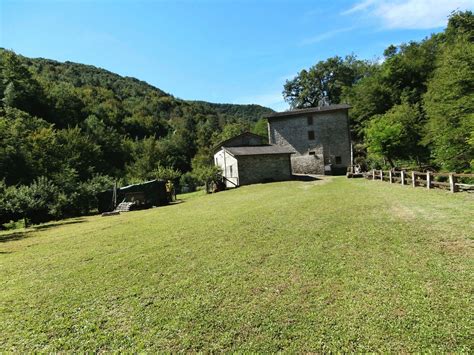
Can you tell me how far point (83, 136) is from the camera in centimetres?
4181

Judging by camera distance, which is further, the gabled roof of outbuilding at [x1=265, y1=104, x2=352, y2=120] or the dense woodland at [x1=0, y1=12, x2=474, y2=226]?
the gabled roof of outbuilding at [x1=265, y1=104, x2=352, y2=120]

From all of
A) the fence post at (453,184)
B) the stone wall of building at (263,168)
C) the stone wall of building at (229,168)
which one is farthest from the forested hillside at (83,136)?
the fence post at (453,184)

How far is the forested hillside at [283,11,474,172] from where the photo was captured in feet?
61.2

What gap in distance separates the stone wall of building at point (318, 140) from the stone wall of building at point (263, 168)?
7668mm

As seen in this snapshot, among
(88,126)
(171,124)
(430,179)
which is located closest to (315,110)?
(430,179)

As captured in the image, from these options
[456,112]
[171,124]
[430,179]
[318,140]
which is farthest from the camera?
[171,124]

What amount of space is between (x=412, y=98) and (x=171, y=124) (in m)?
61.1

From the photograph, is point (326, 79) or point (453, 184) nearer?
point (453, 184)

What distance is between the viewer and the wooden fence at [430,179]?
1151cm

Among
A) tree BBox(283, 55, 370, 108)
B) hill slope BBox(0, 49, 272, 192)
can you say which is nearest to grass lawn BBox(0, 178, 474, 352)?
hill slope BBox(0, 49, 272, 192)

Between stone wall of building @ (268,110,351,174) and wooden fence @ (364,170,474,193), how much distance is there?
12.3 m

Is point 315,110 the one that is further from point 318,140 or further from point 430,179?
point 430,179

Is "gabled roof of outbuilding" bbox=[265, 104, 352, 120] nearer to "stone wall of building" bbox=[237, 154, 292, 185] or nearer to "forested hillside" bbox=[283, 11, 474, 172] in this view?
"forested hillside" bbox=[283, 11, 474, 172]

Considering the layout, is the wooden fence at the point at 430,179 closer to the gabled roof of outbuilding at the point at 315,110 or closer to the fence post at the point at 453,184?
the fence post at the point at 453,184
